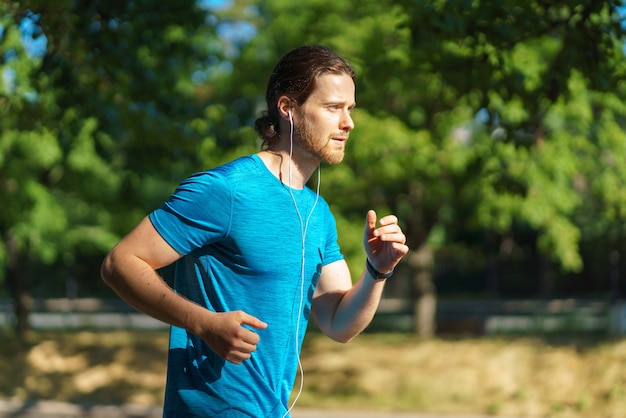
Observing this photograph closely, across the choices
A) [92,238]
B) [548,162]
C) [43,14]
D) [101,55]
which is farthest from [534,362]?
[92,238]

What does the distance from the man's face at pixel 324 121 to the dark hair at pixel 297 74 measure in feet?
0.08

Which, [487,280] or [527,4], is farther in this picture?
[487,280]

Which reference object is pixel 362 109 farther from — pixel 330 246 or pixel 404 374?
pixel 330 246

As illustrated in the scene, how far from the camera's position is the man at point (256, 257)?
7.57ft

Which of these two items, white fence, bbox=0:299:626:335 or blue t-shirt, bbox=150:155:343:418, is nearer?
blue t-shirt, bbox=150:155:343:418

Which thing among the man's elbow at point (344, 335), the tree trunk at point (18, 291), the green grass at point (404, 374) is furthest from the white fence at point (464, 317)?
the man's elbow at point (344, 335)

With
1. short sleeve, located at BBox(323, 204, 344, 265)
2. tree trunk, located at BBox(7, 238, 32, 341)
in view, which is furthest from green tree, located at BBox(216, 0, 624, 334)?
short sleeve, located at BBox(323, 204, 344, 265)

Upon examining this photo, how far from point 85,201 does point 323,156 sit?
16046mm

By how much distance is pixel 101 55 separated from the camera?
25.6 ft

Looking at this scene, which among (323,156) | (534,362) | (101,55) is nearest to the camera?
(323,156)

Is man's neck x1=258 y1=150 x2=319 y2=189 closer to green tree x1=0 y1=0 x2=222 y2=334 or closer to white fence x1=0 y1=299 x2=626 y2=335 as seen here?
green tree x1=0 y1=0 x2=222 y2=334

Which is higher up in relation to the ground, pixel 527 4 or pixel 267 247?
pixel 527 4

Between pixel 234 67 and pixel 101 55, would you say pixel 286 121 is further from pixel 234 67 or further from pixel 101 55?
pixel 234 67

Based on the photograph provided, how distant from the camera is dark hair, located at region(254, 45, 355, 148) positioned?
105 inches
